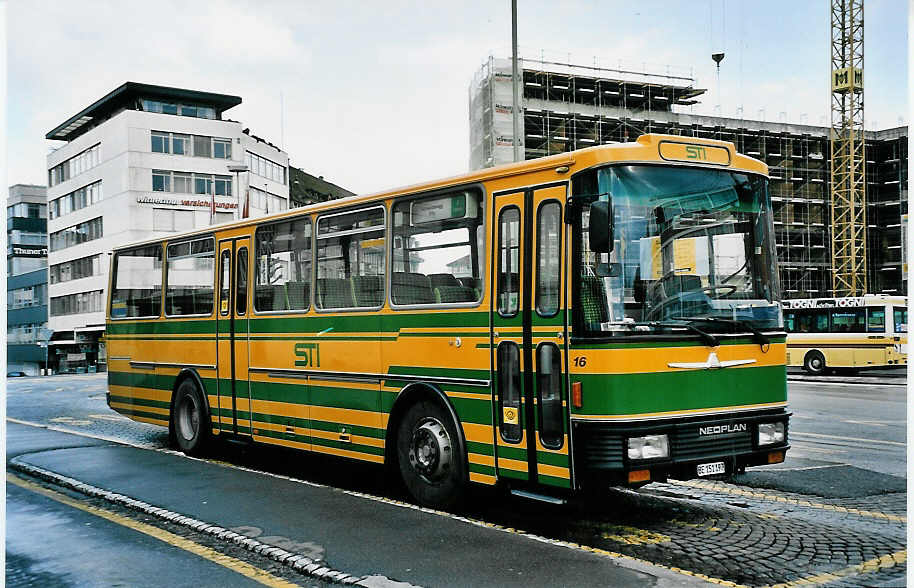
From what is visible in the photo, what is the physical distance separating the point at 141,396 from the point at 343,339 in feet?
19.2

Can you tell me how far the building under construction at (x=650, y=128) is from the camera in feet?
171

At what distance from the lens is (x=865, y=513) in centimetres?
798

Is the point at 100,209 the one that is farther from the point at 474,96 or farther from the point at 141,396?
the point at 141,396

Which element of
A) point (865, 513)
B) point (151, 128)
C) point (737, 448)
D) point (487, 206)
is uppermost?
point (151, 128)

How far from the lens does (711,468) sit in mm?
7367

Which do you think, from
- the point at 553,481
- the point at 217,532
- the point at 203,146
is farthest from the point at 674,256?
the point at 203,146

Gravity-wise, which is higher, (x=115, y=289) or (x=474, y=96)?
(x=474, y=96)

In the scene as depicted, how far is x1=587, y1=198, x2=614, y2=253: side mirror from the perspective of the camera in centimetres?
705

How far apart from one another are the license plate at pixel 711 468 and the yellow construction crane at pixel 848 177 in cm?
3371

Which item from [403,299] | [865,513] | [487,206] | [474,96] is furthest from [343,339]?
[474,96]

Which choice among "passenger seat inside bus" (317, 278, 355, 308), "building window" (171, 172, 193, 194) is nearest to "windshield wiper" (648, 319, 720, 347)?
"passenger seat inside bus" (317, 278, 355, 308)

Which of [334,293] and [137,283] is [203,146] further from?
[334,293]

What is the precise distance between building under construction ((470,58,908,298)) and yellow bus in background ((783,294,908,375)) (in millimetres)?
18379

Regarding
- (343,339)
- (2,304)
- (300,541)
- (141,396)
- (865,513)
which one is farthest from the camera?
(141,396)
